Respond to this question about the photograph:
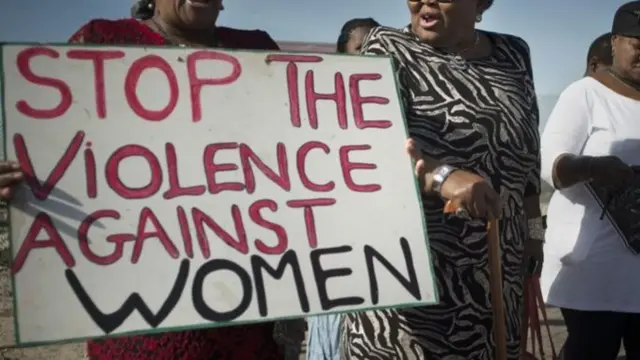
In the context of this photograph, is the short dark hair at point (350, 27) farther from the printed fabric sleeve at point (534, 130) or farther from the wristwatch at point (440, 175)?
the wristwatch at point (440, 175)

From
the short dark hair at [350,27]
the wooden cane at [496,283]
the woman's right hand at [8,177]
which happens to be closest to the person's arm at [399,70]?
the wooden cane at [496,283]

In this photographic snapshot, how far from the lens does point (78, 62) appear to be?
5.27 feet

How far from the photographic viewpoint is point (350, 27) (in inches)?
141

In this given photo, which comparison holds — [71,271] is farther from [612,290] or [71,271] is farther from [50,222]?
[612,290]

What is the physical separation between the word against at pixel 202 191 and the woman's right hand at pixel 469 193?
0.21ft

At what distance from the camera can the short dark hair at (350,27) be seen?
Result: 139 inches

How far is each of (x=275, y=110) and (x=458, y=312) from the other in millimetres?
728

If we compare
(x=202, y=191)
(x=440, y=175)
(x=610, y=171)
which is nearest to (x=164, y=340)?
(x=202, y=191)

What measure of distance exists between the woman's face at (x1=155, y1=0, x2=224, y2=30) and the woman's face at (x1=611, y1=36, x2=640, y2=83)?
1.64m

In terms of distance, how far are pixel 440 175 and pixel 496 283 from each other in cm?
29

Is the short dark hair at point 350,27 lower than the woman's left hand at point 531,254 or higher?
higher

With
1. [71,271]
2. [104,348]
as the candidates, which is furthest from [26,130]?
[104,348]

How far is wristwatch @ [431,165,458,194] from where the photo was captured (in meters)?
1.78

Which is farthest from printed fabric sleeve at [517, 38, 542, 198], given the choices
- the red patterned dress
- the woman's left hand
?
the red patterned dress
